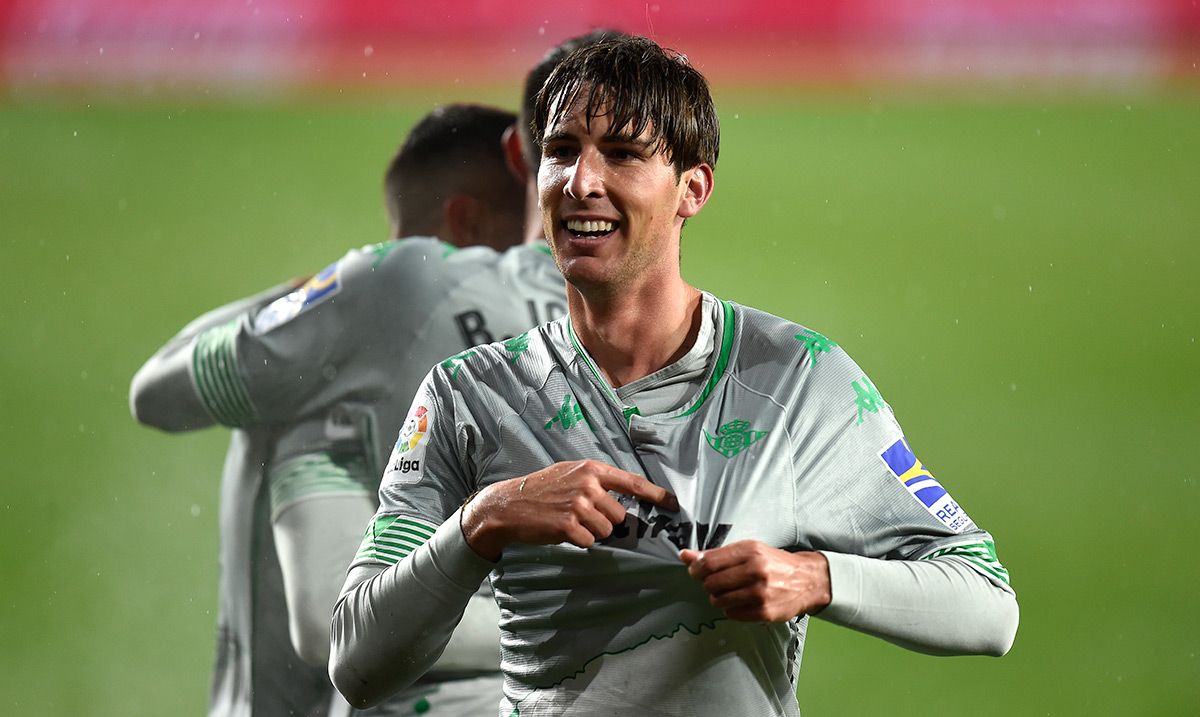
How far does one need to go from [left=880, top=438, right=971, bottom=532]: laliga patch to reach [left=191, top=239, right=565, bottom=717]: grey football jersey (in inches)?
31.8

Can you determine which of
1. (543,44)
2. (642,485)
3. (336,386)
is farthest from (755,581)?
(543,44)

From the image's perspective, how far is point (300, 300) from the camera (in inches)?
75.9

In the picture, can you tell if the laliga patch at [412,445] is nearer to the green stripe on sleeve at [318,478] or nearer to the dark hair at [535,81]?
the dark hair at [535,81]

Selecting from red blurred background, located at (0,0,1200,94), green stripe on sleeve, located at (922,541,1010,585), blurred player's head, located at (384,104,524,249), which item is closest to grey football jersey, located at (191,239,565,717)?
blurred player's head, located at (384,104,524,249)

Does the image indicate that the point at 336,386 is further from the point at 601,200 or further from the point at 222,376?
the point at 601,200

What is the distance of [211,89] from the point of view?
4512mm

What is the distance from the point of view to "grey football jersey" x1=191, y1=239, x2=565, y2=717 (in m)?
1.85

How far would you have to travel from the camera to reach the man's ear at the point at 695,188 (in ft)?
3.73

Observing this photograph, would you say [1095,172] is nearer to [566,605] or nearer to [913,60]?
[913,60]

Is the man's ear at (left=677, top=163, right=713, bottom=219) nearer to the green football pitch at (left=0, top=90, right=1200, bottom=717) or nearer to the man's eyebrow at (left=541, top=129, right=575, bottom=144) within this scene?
the man's eyebrow at (left=541, top=129, right=575, bottom=144)

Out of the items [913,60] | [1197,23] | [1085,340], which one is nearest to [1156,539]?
[1085,340]

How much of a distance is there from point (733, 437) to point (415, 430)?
0.26 meters

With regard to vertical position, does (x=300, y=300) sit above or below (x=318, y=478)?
above

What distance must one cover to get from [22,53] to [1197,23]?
4134 mm
